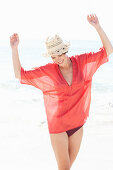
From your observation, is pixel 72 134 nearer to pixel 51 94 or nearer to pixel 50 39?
pixel 51 94

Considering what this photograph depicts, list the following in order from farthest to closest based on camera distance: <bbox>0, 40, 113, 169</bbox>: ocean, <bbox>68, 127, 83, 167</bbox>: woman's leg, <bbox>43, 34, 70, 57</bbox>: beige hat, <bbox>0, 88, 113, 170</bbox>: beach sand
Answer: <bbox>0, 40, 113, 169</bbox>: ocean
<bbox>0, 88, 113, 170</bbox>: beach sand
<bbox>68, 127, 83, 167</bbox>: woman's leg
<bbox>43, 34, 70, 57</bbox>: beige hat

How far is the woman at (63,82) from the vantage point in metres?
3.07

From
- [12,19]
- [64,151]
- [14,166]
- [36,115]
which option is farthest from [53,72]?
[12,19]

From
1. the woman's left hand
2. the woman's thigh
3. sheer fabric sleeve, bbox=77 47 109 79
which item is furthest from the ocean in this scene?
the woman's thigh

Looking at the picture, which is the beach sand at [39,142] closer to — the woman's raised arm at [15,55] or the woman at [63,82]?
the woman at [63,82]

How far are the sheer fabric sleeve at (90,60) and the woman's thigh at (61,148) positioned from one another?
0.60 m

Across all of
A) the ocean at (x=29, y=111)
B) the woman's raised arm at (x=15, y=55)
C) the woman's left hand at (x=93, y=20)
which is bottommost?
the ocean at (x=29, y=111)

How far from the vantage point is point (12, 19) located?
41.4 meters

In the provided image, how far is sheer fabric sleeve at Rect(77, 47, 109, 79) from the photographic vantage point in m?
3.22

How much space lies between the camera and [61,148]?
3.15 m

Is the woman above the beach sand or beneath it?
above

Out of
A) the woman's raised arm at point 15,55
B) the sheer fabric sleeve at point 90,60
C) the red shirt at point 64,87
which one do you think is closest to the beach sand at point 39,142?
the red shirt at point 64,87

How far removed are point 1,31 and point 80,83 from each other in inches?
1624

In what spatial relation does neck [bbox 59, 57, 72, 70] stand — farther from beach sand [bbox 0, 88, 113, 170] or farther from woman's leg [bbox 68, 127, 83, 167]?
beach sand [bbox 0, 88, 113, 170]
